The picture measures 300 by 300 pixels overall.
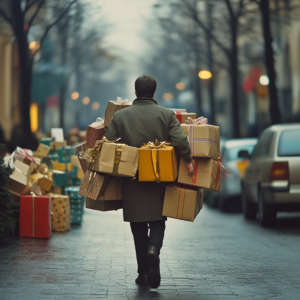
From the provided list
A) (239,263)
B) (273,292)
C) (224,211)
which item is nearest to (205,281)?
(273,292)

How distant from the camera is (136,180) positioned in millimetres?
6215

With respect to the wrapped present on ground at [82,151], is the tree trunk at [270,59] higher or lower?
higher

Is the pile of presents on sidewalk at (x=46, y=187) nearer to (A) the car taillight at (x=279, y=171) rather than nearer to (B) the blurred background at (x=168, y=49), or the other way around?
(A) the car taillight at (x=279, y=171)

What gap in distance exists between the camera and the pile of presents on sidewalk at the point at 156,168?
604cm

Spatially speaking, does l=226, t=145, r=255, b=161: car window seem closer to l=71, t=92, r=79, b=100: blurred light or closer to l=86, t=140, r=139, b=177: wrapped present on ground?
l=86, t=140, r=139, b=177: wrapped present on ground

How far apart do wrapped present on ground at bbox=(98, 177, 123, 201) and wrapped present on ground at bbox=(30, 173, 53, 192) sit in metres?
4.63

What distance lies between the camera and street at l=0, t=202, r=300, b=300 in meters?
5.89

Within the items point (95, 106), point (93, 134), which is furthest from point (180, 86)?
point (93, 134)

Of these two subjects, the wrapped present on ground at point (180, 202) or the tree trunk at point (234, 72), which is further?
the tree trunk at point (234, 72)

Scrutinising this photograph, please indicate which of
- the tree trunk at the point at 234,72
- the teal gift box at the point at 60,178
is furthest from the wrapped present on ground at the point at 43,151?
the tree trunk at the point at 234,72

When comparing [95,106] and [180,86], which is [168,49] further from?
[95,106]

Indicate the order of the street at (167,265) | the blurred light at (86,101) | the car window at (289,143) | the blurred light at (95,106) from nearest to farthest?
the street at (167,265) < the car window at (289,143) < the blurred light at (86,101) < the blurred light at (95,106)

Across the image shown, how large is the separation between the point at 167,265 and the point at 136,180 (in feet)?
5.27

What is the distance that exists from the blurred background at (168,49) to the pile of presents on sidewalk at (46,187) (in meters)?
8.17
